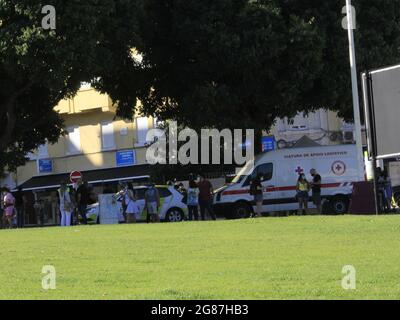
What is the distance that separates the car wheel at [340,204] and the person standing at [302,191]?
81.4 inches

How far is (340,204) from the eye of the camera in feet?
105

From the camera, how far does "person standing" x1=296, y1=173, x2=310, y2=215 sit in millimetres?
29766

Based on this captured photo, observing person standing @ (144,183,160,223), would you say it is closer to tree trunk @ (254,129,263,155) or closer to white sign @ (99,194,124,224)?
white sign @ (99,194,124,224)

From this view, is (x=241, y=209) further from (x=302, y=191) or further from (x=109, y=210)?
(x=109, y=210)

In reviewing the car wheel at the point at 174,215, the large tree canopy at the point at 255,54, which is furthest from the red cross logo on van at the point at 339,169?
the car wheel at the point at 174,215

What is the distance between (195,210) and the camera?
1189 inches

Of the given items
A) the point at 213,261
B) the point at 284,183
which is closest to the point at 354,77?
the point at 284,183

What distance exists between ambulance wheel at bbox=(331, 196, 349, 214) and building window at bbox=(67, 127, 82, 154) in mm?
29511

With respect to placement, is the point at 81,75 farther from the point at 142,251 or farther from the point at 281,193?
the point at 142,251

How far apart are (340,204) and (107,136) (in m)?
27.9

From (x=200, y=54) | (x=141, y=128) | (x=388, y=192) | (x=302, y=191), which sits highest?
(x=141, y=128)

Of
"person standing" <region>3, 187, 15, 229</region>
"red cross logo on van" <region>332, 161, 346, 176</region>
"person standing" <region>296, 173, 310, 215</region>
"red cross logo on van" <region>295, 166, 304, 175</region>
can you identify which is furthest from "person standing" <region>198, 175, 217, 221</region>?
"person standing" <region>3, 187, 15, 229</region>
